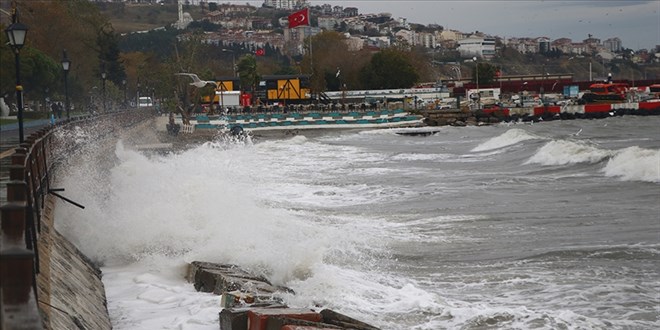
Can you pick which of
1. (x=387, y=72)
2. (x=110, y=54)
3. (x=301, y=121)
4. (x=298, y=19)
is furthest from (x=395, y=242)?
(x=387, y=72)

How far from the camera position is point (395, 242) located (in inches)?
634

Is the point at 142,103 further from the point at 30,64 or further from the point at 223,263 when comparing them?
the point at 223,263

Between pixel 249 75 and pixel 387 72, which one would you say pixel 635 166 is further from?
pixel 387 72

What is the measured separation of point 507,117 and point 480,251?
7189 centimetres

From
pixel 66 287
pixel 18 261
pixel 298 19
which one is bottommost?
pixel 66 287

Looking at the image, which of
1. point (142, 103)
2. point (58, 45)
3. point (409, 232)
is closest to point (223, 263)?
point (409, 232)

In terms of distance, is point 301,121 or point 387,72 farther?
point 387,72

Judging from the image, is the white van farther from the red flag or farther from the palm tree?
the red flag

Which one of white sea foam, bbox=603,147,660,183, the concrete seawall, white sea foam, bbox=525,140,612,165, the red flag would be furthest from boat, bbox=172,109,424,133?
the concrete seawall

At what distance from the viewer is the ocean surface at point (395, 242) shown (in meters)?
Answer: 10.3

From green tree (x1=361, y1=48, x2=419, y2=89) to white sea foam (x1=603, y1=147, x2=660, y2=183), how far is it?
259ft

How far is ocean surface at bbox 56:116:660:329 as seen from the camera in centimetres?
1033

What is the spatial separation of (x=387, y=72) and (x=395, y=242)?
3673 inches

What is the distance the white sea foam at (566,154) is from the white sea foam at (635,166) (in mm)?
2416
